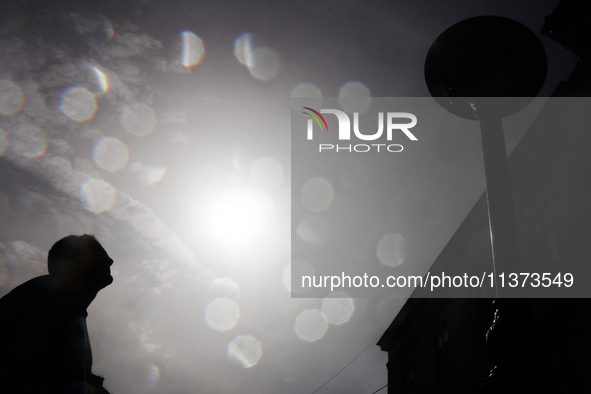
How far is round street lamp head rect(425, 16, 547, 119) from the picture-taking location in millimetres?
2027

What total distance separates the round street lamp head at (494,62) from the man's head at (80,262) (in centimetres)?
193

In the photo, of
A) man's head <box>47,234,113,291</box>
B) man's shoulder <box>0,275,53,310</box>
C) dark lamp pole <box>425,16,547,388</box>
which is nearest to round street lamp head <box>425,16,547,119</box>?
dark lamp pole <box>425,16,547,388</box>

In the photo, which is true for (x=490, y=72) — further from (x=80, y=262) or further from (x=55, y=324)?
(x=55, y=324)

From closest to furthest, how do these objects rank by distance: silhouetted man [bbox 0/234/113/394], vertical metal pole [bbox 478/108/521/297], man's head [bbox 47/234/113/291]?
silhouetted man [bbox 0/234/113/394], man's head [bbox 47/234/113/291], vertical metal pole [bbox 478/108/521/297]

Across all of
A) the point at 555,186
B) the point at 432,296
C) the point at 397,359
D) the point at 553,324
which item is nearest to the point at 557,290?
the point at 553,324

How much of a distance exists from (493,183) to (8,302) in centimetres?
210

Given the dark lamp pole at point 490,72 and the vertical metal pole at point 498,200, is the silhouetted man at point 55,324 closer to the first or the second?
the vertical metal pole at point 498,200

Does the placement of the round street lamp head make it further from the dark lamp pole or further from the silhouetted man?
the silhouetted man

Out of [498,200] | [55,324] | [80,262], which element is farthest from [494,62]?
[55,324]

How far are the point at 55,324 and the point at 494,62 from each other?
2345 mm

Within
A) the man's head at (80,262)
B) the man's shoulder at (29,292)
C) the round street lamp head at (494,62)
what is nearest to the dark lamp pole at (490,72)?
the round street lamp head at (494,62)

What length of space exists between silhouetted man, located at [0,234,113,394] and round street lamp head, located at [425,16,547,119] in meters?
1.97

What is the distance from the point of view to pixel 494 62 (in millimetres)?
2020

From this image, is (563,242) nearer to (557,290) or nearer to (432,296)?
(557,290)
